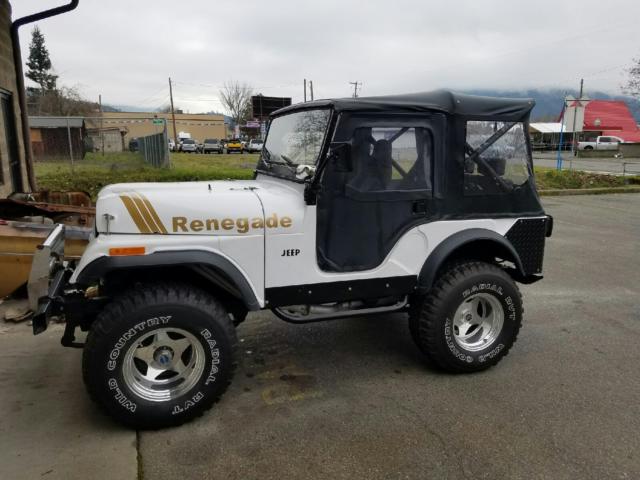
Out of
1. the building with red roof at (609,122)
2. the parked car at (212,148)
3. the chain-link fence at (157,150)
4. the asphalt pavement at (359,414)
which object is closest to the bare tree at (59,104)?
the parked car at (212,148)

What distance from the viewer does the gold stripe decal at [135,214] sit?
9.71 feet

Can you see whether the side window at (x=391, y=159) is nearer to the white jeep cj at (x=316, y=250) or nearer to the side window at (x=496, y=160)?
the white jeep cj at (x=316, y=250)

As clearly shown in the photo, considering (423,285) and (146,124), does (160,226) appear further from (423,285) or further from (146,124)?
(146,124)

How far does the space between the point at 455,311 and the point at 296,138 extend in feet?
5.81

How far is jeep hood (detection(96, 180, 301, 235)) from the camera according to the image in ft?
9.71

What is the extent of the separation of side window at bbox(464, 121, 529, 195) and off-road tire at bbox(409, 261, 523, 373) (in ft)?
1.98

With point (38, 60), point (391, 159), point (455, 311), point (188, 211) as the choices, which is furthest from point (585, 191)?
point (38, 60)

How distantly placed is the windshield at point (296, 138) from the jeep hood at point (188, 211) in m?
0.38

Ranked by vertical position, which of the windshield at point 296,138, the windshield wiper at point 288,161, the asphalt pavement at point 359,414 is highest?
the windshield at point 296,138

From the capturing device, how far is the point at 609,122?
57188mm

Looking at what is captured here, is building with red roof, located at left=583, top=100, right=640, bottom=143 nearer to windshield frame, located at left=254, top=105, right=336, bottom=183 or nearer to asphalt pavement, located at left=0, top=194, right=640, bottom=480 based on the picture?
asphalt pavement, located at left=0, top=194, right=640, bottom=480

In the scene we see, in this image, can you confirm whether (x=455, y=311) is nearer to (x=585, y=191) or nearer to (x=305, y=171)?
(x=305, y=171)

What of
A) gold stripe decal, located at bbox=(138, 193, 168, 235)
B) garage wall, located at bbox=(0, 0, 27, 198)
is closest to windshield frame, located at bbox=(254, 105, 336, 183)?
gold stripe decal, located at bbox=(138, 193, 168, 235)

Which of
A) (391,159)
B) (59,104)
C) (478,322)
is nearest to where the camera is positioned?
(391,159)
